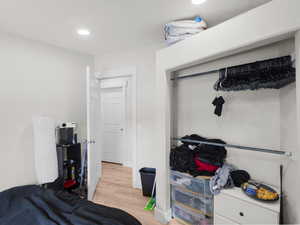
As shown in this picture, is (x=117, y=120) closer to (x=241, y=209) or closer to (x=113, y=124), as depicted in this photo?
(x=113, y=124)

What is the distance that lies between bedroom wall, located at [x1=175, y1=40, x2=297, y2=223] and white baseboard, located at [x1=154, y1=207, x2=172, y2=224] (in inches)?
40.1

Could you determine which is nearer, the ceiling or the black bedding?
the black bedding

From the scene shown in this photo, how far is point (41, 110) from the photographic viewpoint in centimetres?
257

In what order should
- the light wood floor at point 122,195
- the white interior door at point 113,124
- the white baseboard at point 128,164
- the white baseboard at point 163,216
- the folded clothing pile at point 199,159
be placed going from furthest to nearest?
the white interior door at point 113,124
the white baseboard at point 128,164
the light wood floor at point 122,195
the white baseboard at point 163,216
the folded clothing pile at point 199,159

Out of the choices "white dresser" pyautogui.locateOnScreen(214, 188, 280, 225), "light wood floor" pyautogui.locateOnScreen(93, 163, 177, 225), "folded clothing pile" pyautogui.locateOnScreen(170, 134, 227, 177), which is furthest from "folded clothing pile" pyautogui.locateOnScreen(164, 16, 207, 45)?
"light wood floor" pyautogui.locateOnScreen(93, 163, 177, 225)

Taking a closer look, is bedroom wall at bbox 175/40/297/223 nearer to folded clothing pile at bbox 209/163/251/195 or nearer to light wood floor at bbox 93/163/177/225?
folded clothing pile at bbox 209/163/251/195

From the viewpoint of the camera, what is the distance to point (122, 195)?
8.64 feet

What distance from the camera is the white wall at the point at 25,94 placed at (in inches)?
87.0

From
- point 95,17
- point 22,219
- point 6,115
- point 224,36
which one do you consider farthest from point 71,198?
point 224,36

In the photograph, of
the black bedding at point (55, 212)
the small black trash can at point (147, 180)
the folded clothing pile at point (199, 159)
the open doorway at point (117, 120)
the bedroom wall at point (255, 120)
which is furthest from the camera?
the open doorway at point (117, 120)

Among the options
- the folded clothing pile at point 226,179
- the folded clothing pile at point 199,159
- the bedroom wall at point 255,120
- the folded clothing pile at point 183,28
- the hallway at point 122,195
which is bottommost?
the hallway at point 122,195

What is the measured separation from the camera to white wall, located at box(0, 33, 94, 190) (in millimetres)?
2211

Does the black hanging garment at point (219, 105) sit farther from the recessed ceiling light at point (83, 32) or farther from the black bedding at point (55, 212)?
the recessed ceiling light at point (83, 32)

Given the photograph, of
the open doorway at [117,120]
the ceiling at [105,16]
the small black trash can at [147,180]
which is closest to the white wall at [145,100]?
the small black trash can at [147,180]
